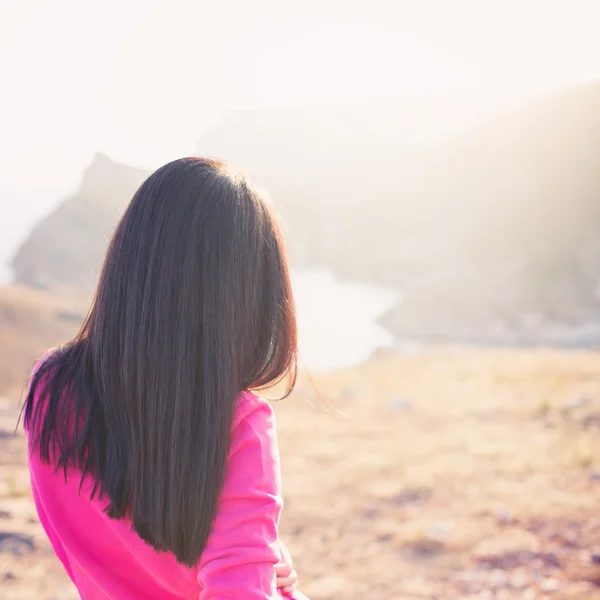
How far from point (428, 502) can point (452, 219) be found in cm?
4625

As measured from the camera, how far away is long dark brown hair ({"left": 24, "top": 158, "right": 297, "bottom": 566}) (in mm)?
1000

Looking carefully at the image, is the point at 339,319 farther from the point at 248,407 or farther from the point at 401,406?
the point at 248,407

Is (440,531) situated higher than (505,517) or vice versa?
(440,531)

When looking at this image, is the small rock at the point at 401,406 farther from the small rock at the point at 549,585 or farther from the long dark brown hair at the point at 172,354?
the long dark brown hair at the point at 172,354

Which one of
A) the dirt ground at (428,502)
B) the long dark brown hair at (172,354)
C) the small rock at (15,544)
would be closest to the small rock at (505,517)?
the dirt ground at (428,502)

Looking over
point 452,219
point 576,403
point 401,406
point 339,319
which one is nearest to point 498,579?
point 576,403

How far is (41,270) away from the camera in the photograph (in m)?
41.1

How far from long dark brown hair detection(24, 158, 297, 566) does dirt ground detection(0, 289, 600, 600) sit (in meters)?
0.48

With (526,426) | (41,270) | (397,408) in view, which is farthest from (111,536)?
(41,270)

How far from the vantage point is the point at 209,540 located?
975 mm

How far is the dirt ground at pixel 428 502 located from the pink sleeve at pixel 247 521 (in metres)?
0.45

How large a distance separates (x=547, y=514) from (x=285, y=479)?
2234 millimetres

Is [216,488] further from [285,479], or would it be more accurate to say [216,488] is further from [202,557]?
[285,479]

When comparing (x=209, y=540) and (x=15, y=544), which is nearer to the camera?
(x=209, y=540)
